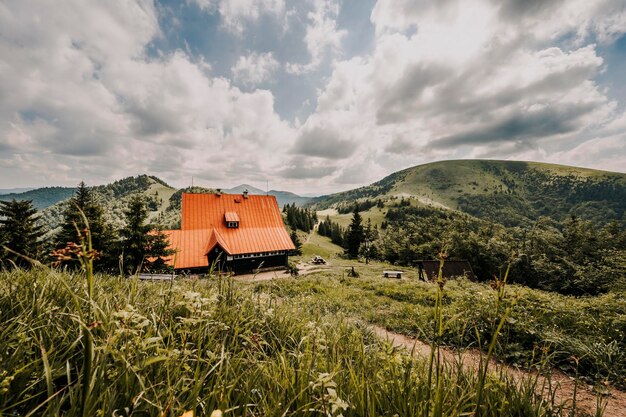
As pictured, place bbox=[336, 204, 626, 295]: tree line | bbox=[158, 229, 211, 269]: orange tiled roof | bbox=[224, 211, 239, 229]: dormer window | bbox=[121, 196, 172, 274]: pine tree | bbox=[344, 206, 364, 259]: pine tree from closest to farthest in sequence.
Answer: bbox=[121, 196, 172, 274]: pine tree < bbox=[158, 229, 211, 269]: orange tiled roof < bbox=[224, 211, 239, 229]: dormer window < bbox=[336, 204, 626, 295]: tree line < bbox=[344, 206, 364, 259]: pine tree

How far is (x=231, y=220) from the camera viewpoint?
32312 millimetres

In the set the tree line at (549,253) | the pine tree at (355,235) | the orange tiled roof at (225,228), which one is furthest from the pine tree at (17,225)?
the pine tree at (355,235)

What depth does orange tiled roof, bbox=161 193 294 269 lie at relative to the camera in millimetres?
28875

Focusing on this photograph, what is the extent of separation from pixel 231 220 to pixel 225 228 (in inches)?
47.9

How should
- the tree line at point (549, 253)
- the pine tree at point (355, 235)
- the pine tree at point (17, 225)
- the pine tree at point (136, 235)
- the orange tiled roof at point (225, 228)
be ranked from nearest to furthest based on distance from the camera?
the pine tree at point (136, 235), the pine tree at point (17, 225), the orange tiled roof at point (225, 228), the tree line at point (549, 253), the pine tree at point (355, 235)

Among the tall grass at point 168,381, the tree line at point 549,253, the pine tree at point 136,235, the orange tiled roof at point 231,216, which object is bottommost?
the tree line at point 549,253

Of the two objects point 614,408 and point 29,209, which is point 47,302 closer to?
point 614,408

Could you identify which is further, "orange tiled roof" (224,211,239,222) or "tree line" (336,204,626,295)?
"tree line" (336,204,626,295)

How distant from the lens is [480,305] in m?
8.24

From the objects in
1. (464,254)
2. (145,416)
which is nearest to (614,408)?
(145,416)

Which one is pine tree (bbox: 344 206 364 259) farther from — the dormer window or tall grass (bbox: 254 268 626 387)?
tall grass (bbox: 254 268 626 387)

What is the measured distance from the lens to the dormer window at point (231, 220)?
3231cm

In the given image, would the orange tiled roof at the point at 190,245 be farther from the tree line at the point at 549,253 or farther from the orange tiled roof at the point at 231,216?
the tree line at the point at 549,253

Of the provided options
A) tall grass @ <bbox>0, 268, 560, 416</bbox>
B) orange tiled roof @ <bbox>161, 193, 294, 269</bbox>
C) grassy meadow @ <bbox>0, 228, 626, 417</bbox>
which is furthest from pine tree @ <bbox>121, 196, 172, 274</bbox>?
tall grass @ <bbox>0, 268, 560, 416</bbox>
